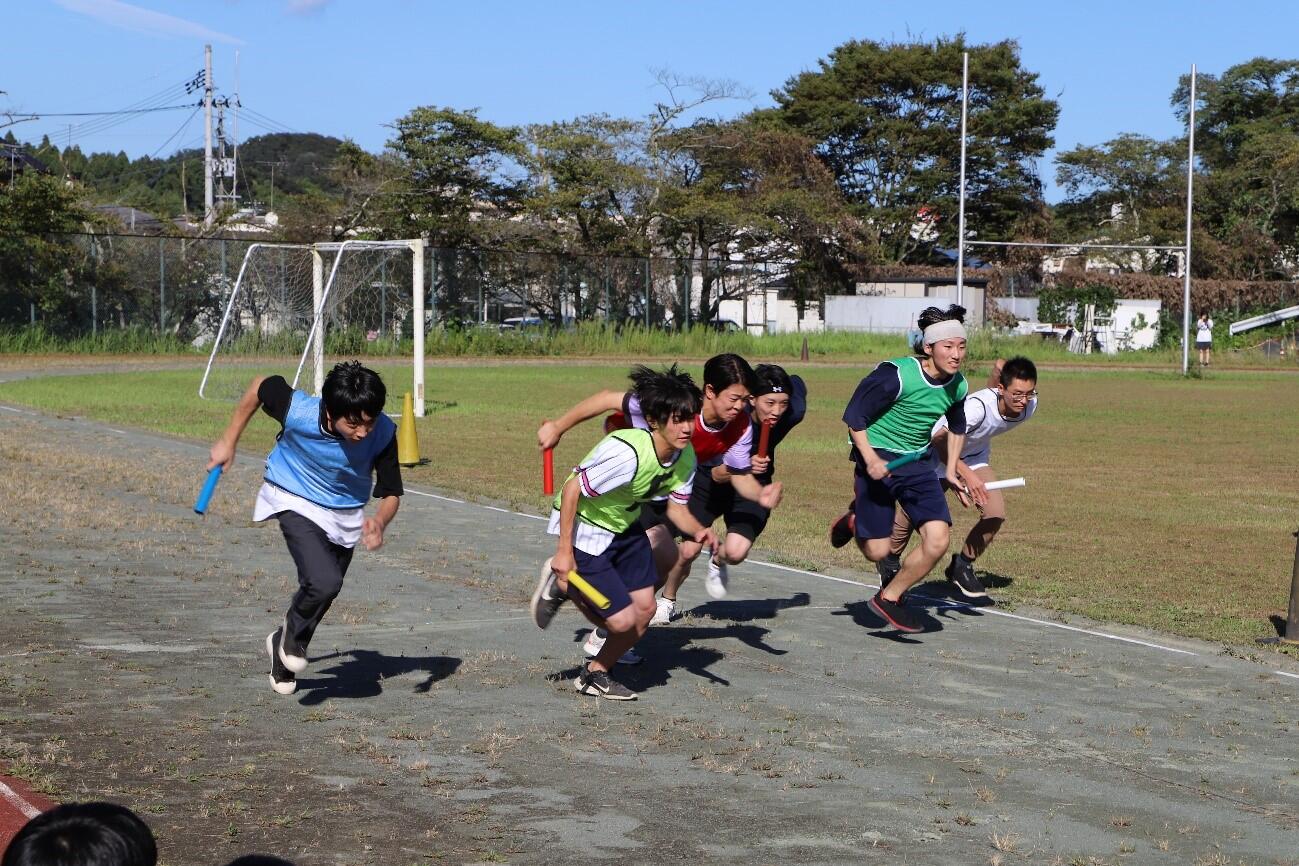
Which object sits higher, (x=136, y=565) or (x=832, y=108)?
(x=832, y=108)

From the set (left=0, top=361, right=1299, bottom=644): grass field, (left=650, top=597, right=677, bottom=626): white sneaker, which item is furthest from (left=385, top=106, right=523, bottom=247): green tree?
(left=650, top=597, right=677, bottom=626): white sneaker

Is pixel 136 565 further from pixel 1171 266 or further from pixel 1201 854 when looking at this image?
pixel 1171 266

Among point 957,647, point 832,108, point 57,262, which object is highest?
point 832,108

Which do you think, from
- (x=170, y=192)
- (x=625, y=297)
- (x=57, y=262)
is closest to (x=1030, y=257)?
(x=625, y=297)

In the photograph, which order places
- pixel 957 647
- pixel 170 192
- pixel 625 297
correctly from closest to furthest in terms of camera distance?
pixel 957 647 < pixel 625 297 < pixel 170 192

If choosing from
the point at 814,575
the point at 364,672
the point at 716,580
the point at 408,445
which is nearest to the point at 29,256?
the point at 408,445

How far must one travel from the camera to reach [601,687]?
23.0 feet

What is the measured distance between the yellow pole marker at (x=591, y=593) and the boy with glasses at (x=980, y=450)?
111 inches

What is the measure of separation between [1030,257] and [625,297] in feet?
69.8

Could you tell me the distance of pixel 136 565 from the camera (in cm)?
1030

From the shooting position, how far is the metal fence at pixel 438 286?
42156mm

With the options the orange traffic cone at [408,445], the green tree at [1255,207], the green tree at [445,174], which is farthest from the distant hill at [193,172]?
the orange traffic cone at [408,445]

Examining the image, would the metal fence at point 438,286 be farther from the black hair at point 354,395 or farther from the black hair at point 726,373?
the black hair at point 354,395

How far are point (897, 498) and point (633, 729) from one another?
Result: 2.86m
